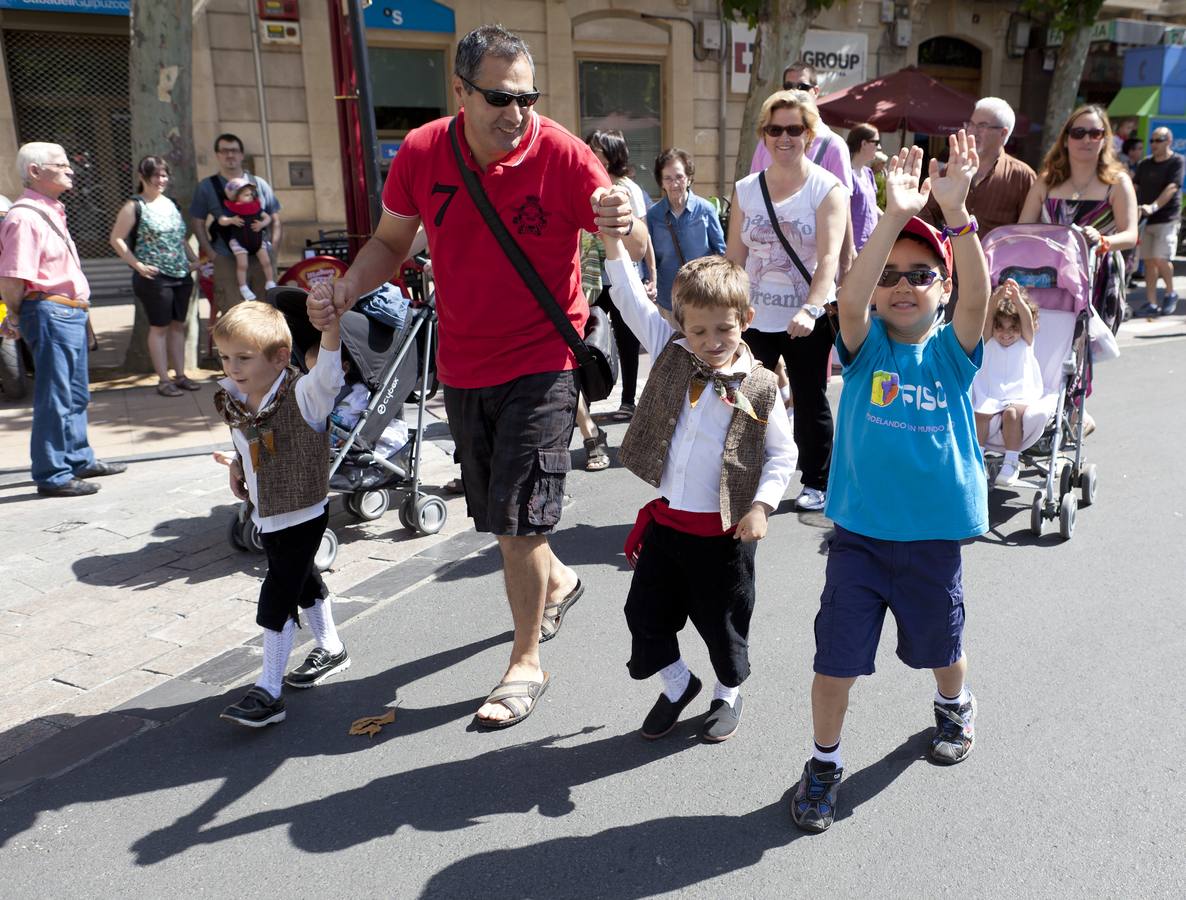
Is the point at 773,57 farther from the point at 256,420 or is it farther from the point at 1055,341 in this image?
the point at 256,420

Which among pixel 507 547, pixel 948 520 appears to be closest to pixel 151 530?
pixel 507 547

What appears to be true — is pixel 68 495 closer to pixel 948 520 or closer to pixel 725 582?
pixel 725 582

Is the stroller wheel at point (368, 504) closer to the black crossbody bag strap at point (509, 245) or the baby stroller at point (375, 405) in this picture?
the baby stroller at point (375, 405)

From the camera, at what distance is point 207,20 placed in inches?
531

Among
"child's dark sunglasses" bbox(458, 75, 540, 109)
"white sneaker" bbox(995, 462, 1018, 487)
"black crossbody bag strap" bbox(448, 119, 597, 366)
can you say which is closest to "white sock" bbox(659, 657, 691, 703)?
"black crossbody bag strap" bbox(448, 119, 597, 366)

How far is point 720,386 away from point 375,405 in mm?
2458

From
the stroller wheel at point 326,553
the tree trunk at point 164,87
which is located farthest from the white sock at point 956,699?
the tree trunk at point 164,87

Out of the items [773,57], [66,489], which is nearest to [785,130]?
[66,489]

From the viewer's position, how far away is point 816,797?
284 cm

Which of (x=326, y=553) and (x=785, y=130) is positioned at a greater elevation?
(x=785, y=130)

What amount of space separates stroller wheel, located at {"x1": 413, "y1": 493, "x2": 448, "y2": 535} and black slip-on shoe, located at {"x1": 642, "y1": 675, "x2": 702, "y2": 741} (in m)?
2.23

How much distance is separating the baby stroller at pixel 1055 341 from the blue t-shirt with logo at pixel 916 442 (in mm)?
2537

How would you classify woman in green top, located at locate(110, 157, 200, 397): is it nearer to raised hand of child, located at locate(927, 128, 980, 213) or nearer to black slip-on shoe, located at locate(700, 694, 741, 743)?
black slip-on shoe, located at locate(700, 694, 741, 743)

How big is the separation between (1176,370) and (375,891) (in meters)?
8.84
